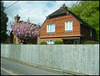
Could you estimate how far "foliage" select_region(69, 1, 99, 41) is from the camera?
24.6m

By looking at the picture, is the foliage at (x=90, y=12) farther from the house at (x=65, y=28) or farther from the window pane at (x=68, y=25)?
the window pane at (x=68, y=25)

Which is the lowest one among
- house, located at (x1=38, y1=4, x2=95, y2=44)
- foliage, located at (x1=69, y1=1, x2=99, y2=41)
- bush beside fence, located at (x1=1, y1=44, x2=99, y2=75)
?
bush beside fence, located at (x1=1, y1=44, x2=99, y2=75)

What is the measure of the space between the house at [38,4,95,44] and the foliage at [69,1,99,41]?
21.8 ft

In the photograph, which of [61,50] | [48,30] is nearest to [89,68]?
[61,50]

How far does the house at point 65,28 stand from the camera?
16.7 metres

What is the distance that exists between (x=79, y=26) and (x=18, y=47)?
9816 mm

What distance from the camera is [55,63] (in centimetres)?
761

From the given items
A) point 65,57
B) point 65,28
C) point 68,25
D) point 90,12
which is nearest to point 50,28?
point 65,28

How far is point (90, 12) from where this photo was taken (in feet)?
97.9

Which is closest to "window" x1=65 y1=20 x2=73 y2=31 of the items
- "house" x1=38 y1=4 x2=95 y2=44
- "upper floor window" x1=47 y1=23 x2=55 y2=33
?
"house" x1=38 y1=4 x2=95 y2=44

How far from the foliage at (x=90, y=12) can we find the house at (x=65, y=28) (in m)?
6.64

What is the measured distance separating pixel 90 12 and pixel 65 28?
1558 cm

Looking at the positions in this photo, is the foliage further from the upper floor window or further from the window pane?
the upper floor window

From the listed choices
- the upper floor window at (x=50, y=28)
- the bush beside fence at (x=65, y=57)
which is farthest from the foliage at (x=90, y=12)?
the bush beside fence at (x=65, y=57)
